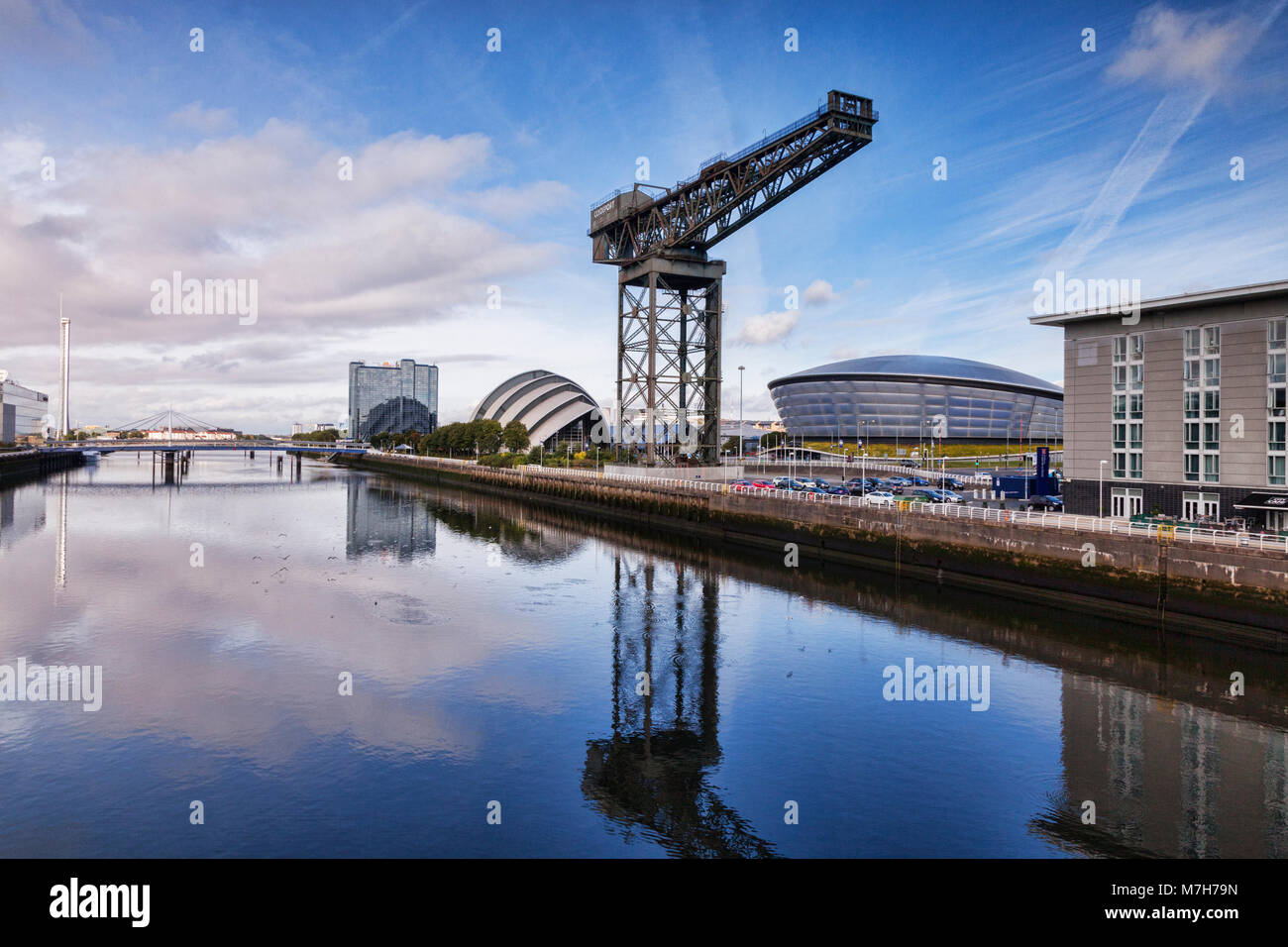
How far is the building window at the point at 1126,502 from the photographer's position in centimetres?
3238

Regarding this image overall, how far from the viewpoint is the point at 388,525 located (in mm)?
54656

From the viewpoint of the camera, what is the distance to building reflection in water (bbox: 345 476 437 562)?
142ft

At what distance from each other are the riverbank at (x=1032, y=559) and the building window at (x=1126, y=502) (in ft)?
23.3

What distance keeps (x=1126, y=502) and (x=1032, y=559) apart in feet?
27.3

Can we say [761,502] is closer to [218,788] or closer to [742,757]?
[742,757]

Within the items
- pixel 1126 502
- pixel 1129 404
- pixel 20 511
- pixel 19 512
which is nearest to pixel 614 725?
pixel 1126 502

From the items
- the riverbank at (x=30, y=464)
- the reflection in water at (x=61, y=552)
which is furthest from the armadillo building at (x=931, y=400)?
the riverbank at (x=30, y=464)

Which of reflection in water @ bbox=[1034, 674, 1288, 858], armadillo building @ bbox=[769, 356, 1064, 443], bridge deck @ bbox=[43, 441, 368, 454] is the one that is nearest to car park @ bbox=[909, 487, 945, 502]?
reflection in water @ bbox=[1034, 674, 1288, 858]

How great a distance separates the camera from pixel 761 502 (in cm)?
4388

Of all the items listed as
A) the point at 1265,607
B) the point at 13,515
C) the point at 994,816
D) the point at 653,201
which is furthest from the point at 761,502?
the point at 13,515

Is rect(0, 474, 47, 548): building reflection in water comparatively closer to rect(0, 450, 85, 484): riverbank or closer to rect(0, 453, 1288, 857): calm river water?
rect(0, 450, 85, 484): riverbank
